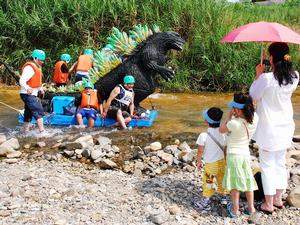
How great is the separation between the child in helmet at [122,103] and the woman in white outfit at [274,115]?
13.4 feet

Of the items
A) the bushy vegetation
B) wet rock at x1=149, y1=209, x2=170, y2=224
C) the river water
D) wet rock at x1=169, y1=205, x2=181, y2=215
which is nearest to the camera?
wet rock at x1=149, y1=209, x2=170, y2=224

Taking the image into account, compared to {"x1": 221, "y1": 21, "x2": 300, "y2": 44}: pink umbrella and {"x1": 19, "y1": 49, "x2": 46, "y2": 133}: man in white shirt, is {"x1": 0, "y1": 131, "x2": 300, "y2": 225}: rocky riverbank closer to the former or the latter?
{"x1": 19, "y1": 49, "x2": 46, "y2": 133}: man in white shirt

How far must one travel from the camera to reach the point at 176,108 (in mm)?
11094

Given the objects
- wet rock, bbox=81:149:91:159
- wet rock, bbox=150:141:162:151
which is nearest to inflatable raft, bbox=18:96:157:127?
wet rock, bbox=150:141:162:151

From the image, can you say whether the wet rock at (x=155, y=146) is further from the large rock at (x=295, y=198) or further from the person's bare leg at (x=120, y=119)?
the large rock at (x=295, y=198)

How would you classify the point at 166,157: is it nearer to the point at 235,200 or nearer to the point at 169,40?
the point at 235,200

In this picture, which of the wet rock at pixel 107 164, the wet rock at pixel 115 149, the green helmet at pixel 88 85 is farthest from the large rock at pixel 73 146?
the green helmet at pixel 88 85

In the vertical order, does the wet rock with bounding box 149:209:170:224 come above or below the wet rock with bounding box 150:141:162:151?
below

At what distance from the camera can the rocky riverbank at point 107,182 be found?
4.70 m

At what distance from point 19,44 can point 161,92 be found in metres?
4.43

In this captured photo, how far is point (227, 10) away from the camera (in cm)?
1455

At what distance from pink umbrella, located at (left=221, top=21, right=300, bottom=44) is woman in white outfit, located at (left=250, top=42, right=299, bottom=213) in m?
0.08

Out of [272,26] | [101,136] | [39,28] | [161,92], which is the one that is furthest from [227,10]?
[272,26]

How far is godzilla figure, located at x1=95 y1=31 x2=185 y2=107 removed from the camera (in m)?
9.12
